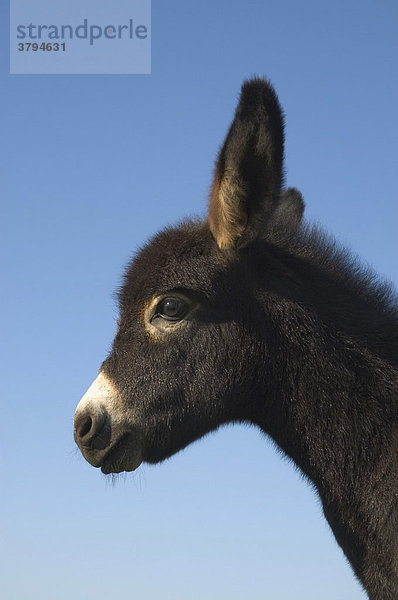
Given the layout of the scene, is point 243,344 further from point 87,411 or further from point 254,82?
point 254,82

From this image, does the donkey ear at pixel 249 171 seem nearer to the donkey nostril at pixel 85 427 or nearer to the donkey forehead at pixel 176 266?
the donkey forehead at pixel 176 266

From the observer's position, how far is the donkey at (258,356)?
16.2 ft

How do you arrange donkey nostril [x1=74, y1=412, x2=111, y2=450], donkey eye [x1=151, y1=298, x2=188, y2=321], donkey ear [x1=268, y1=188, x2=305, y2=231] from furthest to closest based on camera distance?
1. donkey ear [x1=268, y1=188, x2=305, y2=231]
2. donkey eye [x1=151, y1=298, x2=188, y2=321]
3. donkey nostril [x1=74, y1=412, x2=111, y2=450]

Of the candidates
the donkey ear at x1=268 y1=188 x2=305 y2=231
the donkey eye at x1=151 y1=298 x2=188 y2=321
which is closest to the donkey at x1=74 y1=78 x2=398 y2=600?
the donkey eye at x1=151 y1=298 x2=188 y2=321

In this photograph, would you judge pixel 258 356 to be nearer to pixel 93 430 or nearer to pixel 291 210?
pixel 93 430

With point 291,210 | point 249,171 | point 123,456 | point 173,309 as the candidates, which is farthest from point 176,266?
point 291,210

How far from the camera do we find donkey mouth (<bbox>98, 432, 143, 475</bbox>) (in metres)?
5.18

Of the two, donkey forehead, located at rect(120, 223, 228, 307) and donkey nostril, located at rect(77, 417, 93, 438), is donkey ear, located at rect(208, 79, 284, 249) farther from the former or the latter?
donkey nostril, located at rect(77, 417, 93, 438)

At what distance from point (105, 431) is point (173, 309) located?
0.96m

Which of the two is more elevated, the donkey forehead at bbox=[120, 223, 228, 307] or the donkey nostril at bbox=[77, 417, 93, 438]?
the donkey forehead at bbox=[120, 223, 228, 307]

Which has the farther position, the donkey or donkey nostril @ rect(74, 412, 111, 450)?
donkey nostril @ rect(74, 412, 111, 450)

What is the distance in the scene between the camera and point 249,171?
17.0 feet

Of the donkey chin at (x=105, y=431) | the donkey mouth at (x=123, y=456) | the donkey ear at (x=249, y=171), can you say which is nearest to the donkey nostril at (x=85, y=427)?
the donkey chin at (x=105, y=431)

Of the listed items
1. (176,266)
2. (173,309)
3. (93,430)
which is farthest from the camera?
(176,266)
